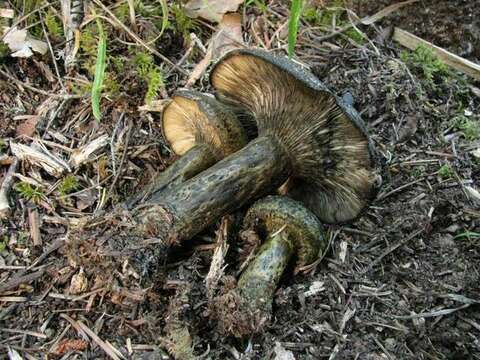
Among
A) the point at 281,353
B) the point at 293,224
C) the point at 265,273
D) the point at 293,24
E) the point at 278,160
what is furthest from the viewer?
the point at 278,160

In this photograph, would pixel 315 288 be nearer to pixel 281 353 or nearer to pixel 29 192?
pixel 281 353

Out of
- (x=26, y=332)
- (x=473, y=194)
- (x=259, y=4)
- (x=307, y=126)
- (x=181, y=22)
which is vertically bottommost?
(x=26, y=332)

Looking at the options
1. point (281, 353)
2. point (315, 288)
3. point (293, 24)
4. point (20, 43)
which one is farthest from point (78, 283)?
point (20, 43)

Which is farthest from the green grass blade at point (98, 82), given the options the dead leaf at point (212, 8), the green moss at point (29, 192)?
the dead leaf at point (212, 8)

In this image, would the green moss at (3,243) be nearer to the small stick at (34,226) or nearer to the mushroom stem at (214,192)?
the small stick at (34,226)

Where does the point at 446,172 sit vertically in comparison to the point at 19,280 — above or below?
above

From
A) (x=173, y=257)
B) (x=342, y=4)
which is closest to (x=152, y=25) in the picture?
(x=342, y=4)
